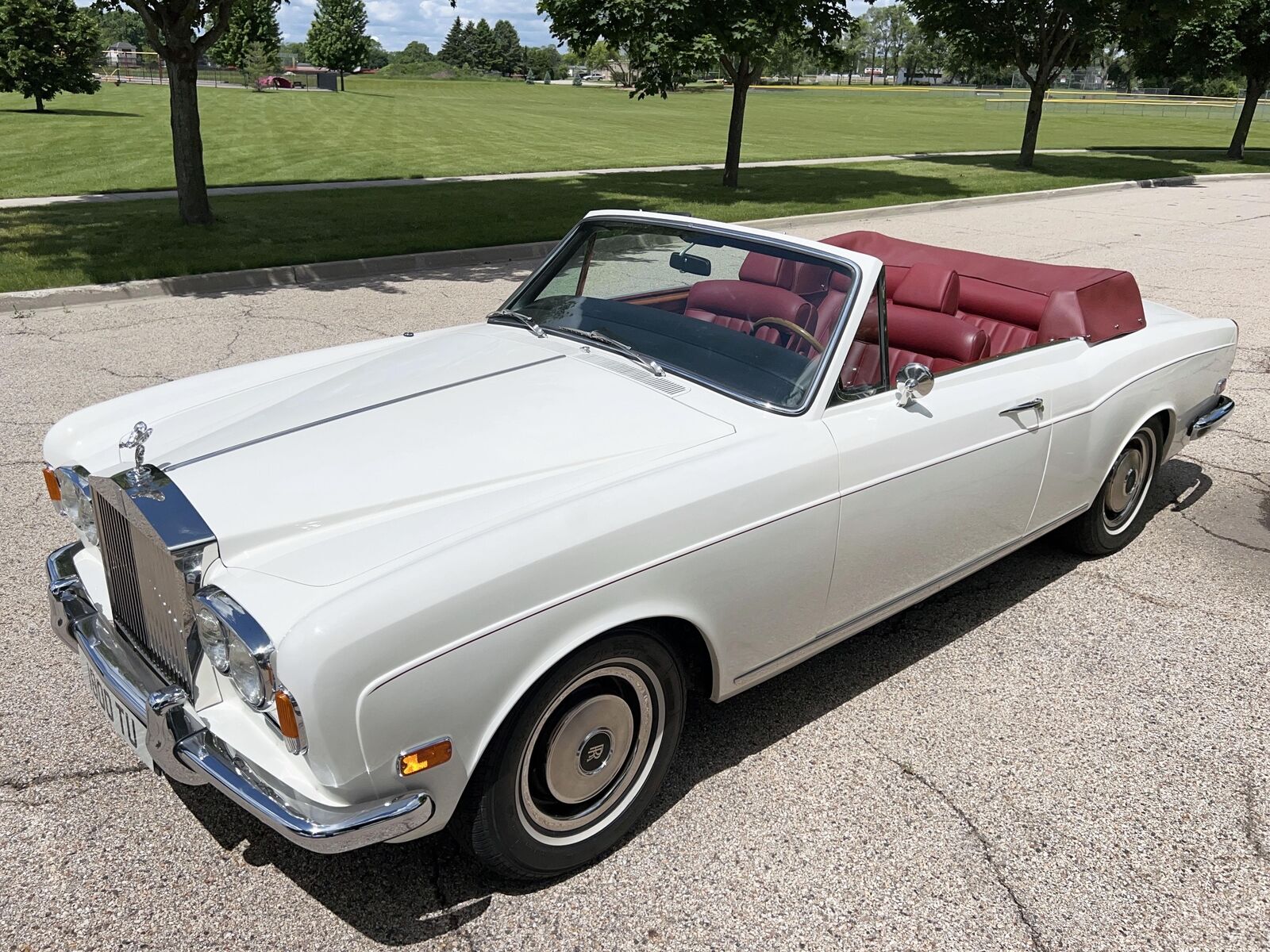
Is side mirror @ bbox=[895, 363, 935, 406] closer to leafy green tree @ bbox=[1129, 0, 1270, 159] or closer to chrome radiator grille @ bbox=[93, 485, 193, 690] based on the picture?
chrome radiator grille @ bbox=[93, 485, 193, 690]

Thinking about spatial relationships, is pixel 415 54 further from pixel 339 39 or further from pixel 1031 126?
pixel 1031 126

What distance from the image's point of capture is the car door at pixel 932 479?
3.10m

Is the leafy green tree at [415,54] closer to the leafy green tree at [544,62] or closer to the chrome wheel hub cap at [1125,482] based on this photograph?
the leafy green tree at [544,62]

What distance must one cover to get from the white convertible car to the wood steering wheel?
0.01 m

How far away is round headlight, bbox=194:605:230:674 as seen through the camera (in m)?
2.29

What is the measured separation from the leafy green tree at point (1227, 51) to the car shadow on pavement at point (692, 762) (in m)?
22.8

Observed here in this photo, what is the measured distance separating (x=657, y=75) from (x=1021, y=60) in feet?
40.4

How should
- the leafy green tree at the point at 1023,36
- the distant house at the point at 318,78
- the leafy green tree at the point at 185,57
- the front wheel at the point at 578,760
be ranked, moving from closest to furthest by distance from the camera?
the front wheel at the point at 578,760
the leafy green tree at the point at 185,57
the leafy green tree at the point at 1023,36
the distant house at the point at 318,78

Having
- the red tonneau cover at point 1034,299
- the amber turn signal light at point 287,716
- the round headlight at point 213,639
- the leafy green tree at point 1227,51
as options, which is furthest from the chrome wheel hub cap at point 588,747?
the leafy green tree at point 1227,51

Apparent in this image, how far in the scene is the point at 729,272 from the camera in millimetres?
3545

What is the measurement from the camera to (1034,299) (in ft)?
14.0

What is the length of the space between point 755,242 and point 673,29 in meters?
12.1

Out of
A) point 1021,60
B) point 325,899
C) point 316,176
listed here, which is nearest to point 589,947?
point 325,899

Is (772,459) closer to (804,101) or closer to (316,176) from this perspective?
(316,176)
